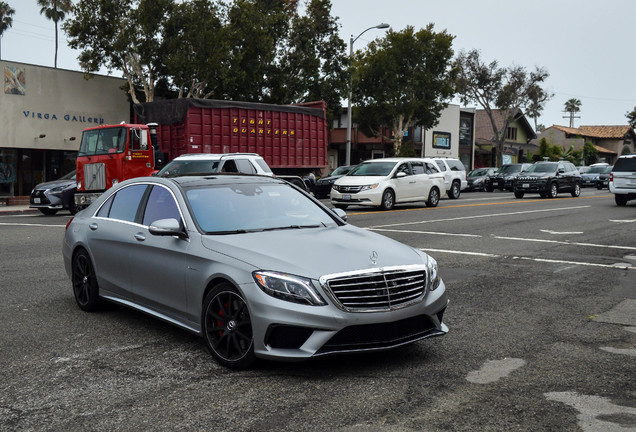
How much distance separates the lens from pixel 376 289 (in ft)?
16.5

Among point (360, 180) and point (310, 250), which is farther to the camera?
point (360, 180)

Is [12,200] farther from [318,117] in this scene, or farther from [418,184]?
[418,184]

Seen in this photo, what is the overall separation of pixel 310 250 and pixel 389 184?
1735 centimetres

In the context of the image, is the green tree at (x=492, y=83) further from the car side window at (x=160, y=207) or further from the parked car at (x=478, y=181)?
the car side window at (x=160, y=207)

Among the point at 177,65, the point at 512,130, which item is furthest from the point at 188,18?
the point at 512,130

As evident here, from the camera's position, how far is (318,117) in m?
26.9

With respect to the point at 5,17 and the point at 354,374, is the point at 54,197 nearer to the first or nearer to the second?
the point at 354,374

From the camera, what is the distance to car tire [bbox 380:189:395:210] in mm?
22266

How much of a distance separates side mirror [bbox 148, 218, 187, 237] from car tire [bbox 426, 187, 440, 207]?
19.1 metres

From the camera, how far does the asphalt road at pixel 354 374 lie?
420 cm

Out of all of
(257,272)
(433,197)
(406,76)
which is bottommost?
(433,197)

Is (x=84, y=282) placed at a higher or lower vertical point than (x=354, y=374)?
higher

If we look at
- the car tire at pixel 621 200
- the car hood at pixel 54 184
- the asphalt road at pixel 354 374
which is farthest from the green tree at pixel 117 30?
the asphalt road at pixel 354 374

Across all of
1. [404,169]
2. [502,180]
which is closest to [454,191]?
[404,169]
